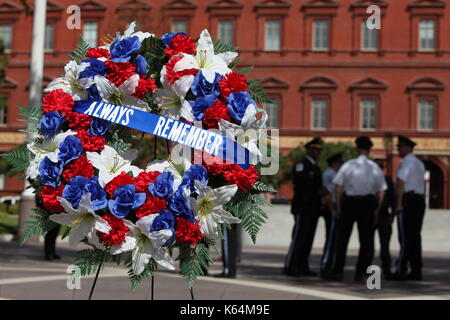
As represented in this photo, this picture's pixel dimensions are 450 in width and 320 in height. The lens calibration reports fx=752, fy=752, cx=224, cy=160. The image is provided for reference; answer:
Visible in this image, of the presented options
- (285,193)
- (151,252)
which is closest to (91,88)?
(151,252)

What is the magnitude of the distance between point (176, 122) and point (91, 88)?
0.63m

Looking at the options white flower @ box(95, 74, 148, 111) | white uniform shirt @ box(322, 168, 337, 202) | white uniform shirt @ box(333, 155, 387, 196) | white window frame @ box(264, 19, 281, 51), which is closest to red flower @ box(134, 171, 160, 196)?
white flower @ box(95, 74, 148, 111)

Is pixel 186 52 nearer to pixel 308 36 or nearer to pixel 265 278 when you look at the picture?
pixel 265 278

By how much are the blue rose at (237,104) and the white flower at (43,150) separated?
0.94 metres

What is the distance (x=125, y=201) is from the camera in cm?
417

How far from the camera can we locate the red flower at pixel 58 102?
14.8ft

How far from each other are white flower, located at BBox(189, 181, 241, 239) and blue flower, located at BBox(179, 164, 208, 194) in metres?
0.04

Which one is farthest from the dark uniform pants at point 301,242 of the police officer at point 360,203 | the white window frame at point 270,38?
the white window frame at point 270,38

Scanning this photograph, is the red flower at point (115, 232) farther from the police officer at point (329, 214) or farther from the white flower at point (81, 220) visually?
the police officer at point (329, 214)

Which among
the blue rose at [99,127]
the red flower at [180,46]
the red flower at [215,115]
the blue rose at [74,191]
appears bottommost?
the blue rose at [74,191]

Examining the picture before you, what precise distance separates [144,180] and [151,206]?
0.56ft

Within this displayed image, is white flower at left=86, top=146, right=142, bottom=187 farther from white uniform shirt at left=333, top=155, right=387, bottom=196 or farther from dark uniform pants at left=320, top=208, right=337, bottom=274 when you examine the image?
dark uniform pants at left=320, top=208, right=337, bottom=274

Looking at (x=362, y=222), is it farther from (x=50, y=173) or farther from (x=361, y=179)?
(x=50, y=173)

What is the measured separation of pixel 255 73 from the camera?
1836 inches
